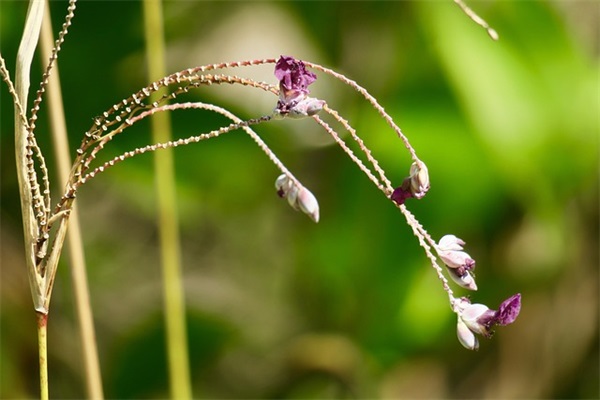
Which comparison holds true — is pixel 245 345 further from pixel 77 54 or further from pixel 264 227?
pixel 77 54

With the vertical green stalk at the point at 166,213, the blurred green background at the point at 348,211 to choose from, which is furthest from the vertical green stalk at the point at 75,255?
the blurred green background at the point at 348,211

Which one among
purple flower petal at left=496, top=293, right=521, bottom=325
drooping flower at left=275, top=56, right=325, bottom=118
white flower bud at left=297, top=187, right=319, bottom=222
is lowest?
purple flower petal at left=496, top=293, right=521, bottom=325

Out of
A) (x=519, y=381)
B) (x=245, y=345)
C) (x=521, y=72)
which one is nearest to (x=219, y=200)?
(x=245, y=345)

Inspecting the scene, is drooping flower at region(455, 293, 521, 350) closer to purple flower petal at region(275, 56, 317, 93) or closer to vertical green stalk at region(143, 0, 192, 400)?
purple flower petal at region(275, 56, 317, 93)

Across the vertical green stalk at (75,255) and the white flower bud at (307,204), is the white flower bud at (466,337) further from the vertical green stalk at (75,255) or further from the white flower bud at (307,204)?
the vertical green stalk at (75,255)

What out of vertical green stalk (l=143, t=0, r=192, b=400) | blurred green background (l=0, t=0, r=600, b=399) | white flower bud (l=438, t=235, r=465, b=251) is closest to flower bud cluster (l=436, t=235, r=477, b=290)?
white flower bud (l=438, t=235, r=465, b=251)

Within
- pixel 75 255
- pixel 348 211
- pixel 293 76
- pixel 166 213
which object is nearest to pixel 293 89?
pixel 293 76
